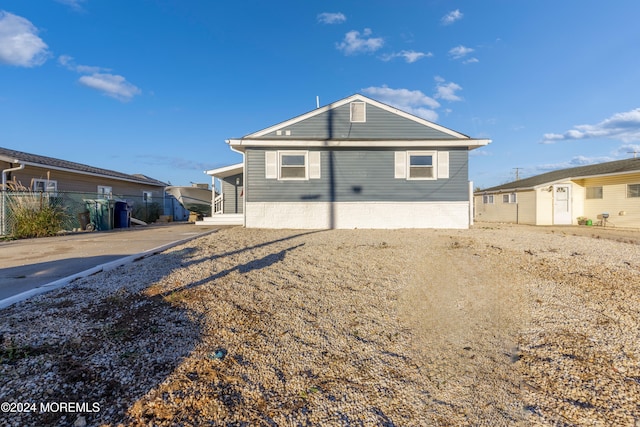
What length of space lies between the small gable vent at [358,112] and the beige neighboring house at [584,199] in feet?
38.1

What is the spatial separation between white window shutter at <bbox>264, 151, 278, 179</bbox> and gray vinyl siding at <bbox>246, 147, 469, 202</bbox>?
0.25 m

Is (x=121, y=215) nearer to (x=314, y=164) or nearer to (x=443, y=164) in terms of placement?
(x=314, y=164)

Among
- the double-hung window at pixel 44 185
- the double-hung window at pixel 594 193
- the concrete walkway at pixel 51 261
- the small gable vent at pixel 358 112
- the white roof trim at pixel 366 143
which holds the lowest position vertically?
the concrete walkway at pixel 51 261

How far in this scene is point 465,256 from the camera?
684cm

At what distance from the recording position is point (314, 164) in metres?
12.4

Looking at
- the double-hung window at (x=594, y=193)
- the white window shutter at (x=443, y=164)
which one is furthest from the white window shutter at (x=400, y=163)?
the double-hung window at (x=594, y=193)

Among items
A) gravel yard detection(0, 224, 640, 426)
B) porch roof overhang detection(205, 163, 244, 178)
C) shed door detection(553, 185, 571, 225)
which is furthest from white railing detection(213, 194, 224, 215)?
shed door detection(553, 185, 571, 225)

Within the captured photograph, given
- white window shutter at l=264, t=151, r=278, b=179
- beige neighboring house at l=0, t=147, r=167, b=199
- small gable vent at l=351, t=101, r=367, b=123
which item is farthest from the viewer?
small gable vent at l=351, t=101, r=367, b=123

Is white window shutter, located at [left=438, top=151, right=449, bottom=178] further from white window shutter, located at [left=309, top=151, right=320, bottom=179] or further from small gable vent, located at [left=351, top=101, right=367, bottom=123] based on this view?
white window shutter, located at [left=309, top=151, right=320, bottom=179]

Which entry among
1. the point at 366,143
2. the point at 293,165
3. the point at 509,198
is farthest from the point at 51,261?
the point at 509,198

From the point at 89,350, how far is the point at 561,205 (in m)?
21.8

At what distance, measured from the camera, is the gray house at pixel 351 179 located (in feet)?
40.5

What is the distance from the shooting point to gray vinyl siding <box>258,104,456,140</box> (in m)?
12.9

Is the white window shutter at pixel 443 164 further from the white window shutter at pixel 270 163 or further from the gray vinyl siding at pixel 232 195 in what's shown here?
the gray vinyl siding at pixel 232 195
